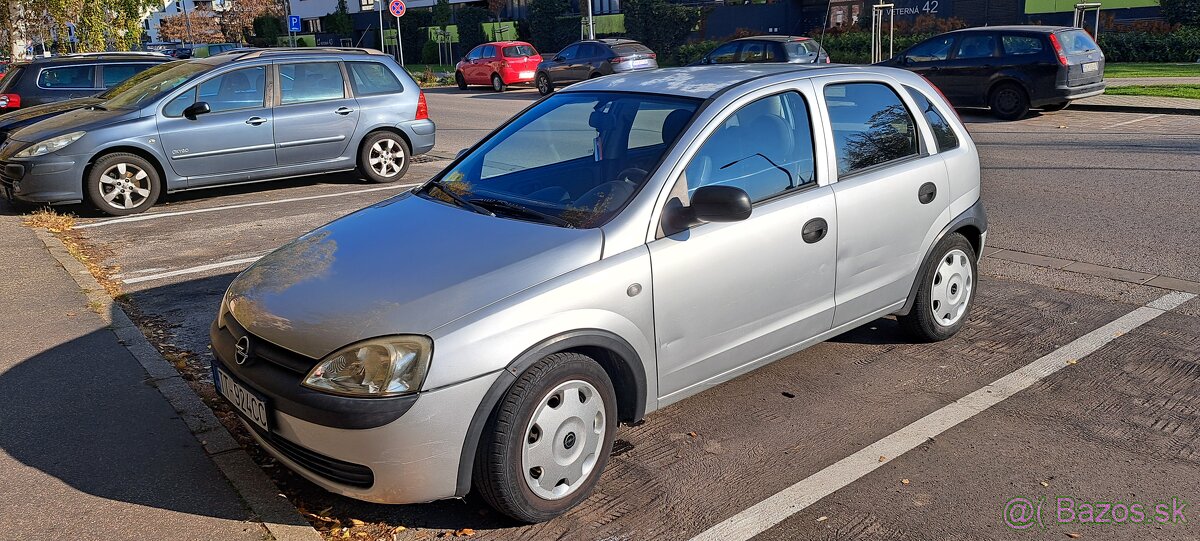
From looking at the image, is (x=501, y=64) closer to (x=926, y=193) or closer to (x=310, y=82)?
(x=310, y=82)

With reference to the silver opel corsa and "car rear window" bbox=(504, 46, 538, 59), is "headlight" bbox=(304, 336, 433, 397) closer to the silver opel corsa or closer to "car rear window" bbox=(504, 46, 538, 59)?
the silver opel corsa

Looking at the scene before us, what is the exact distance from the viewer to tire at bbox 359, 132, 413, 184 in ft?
38.3

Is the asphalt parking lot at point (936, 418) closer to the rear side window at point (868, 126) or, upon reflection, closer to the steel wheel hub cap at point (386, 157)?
the rear side window at point (868, 126)

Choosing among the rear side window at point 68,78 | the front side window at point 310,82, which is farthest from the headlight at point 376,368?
the rear side window at point 68,78

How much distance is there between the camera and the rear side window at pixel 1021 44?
16.5 m

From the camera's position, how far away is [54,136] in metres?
9.66

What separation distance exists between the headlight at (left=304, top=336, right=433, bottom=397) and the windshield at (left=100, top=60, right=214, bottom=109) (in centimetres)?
786

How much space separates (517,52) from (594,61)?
4.06 metres

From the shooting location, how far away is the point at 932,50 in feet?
59.3

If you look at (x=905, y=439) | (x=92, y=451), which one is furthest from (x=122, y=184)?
(x=905, y=439)

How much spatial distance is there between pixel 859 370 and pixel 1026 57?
43.6 feet

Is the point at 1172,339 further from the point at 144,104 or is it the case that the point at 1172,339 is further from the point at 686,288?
the point at 144,104

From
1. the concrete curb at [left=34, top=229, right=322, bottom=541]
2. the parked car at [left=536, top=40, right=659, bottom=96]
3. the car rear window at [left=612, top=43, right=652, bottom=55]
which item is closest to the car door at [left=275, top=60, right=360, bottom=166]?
the concrete curb at [left=34, top=229, right=322, bottom=541]

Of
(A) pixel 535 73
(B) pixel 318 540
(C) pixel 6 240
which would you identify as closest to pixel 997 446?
(B) pixel 318 540
